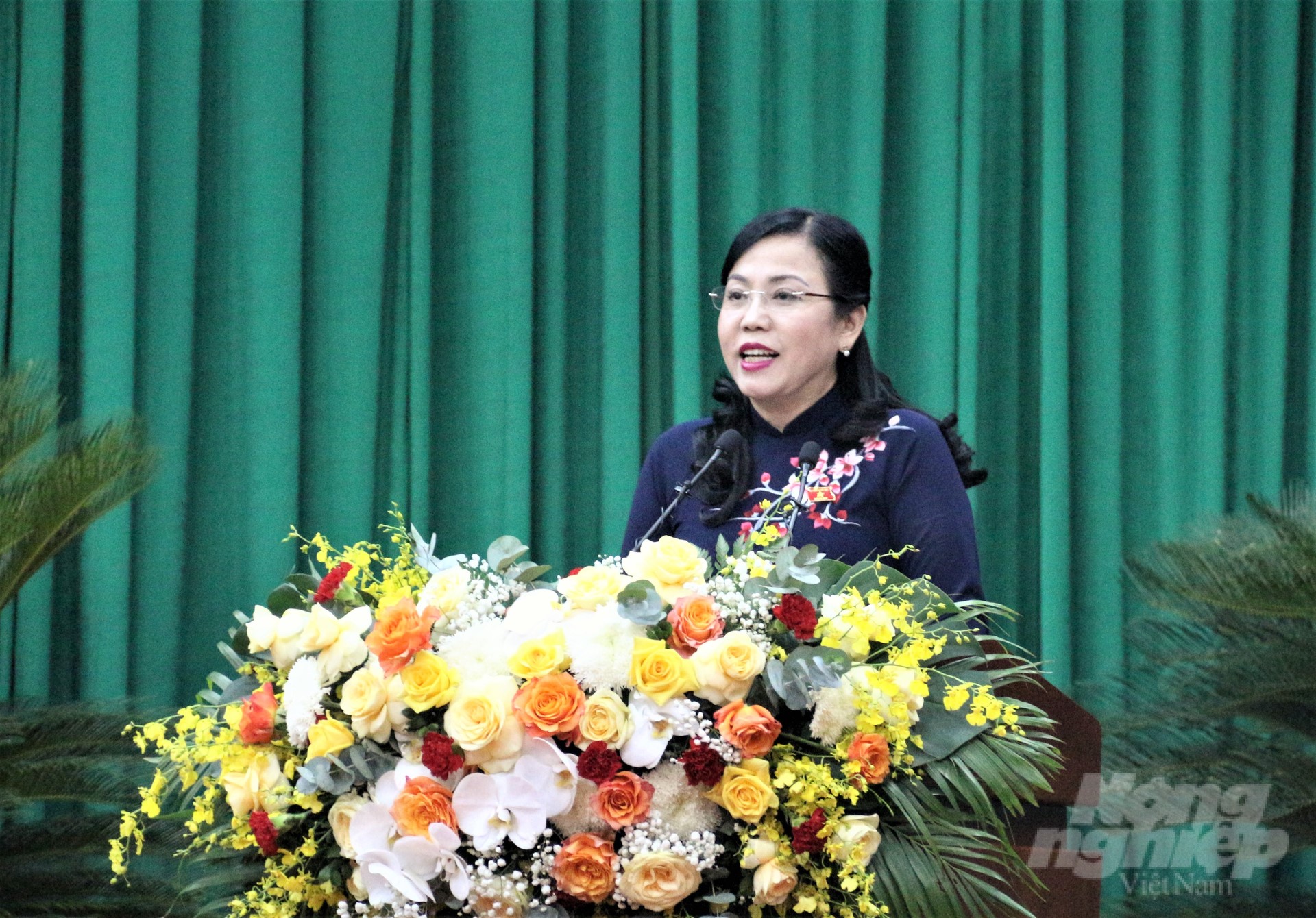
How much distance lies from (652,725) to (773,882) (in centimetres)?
16

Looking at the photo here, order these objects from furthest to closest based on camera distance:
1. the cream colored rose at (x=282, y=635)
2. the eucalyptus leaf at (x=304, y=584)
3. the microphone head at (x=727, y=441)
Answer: the microphone head at (x=727, y=441), the eucalyptus leaf at (x=304, y=584), the cream colored rose at (x=282, y=635)

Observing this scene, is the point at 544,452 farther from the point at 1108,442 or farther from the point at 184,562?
the point at 1108,442

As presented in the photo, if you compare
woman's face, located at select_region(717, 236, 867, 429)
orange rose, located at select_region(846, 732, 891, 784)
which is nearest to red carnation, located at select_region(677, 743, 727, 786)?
orange rose, located at select_region(846, 732, 891, 784)

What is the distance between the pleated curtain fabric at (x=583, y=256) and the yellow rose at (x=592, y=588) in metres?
2.19

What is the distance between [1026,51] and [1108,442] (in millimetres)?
1137

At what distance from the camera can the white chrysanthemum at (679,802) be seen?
3.70 feet

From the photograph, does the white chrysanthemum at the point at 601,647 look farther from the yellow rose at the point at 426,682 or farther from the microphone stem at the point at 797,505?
the microphone stem at the point at 797,505

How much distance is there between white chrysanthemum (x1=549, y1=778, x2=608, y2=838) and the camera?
112cm

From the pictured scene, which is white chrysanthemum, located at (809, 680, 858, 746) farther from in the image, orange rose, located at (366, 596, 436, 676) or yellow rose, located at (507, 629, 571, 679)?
orange rose, located at (366, 596, 436, 676)

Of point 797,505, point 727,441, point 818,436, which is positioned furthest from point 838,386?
point 797,505

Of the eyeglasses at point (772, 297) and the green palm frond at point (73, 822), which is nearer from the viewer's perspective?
the eyeglasses at point (772, 297)

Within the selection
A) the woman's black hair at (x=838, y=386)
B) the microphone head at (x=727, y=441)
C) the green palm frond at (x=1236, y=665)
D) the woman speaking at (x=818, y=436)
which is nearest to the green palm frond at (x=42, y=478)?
the woman speaking at (x=818, y=436)

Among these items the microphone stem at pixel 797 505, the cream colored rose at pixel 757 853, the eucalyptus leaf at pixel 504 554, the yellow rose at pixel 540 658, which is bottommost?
the cream colored rose at pixel 757 853

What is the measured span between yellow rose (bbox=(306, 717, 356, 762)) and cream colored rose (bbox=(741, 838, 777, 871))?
35 centimetres
